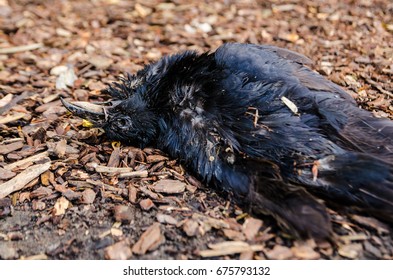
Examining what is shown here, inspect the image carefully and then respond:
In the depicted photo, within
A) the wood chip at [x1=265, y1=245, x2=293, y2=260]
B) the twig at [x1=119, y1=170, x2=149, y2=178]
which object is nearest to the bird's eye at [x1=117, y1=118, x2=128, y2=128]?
the twig at [x1=119, y1=170, x2=149, y2=178]

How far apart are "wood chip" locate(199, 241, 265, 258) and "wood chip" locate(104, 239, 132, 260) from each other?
43 centimetres

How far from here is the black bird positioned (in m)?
2.75

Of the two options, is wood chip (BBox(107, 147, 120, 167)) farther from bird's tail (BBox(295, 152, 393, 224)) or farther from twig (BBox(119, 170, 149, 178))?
bird's tail (BBox(295, 152, 393, 224))

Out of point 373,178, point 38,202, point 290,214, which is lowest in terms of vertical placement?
point 38,202

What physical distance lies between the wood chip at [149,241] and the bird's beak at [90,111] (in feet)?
3.74

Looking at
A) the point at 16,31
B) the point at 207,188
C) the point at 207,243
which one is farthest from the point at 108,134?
the point at 16,31

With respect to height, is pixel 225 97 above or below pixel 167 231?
above

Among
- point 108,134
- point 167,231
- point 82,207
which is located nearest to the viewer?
point 167,231

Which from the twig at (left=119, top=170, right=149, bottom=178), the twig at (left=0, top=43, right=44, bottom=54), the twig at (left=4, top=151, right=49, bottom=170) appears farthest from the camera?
the twig at (left=0, top=43, right=44, bottom=54)

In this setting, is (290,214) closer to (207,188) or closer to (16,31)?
(207,188)

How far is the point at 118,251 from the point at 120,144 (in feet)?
3.72

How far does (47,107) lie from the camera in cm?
413

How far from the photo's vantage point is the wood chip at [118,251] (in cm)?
272
